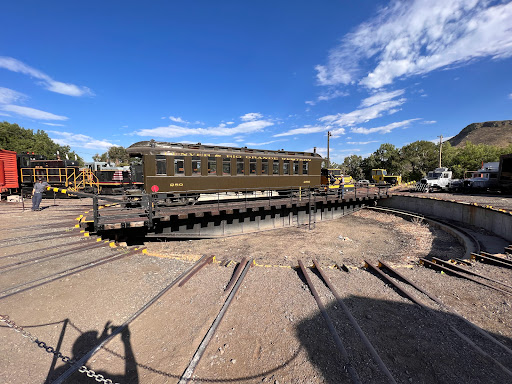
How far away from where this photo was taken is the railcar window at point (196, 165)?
1300 cm

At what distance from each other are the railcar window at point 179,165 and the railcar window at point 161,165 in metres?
0.55

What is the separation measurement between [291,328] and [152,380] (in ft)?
8.06

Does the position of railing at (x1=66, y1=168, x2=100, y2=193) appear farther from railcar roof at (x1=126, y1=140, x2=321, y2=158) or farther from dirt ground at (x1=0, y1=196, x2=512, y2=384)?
dirt ground at (x1=0, y1=196, x2=512, y2=384)

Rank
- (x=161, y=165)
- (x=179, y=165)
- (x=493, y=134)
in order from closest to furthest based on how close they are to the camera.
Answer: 1. (x=161, y=165)
2. (x=179, y=165)
3. (x=493, y=134)

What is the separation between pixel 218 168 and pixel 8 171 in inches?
775

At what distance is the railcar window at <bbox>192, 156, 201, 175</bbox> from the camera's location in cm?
1300

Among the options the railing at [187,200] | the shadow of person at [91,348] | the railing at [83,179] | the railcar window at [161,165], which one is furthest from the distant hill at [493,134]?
the railing at [83,179]

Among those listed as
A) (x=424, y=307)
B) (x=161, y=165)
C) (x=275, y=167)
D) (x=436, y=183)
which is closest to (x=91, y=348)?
(x=424, y=307)

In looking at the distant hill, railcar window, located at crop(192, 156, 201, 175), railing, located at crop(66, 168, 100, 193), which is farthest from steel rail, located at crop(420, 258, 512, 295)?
the distant hill

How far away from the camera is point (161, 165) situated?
12.1 m

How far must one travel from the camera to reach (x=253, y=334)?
4.08 metres

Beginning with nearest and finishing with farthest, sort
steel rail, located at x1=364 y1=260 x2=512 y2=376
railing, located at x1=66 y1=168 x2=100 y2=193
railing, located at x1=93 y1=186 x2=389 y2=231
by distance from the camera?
1. steel rail, located at x1=364 y1=260 x2=512 y2=376
2. railing, located at x1=93 y1=186 x2=389 y2=231
3. railing, located at x1=66 y1=168 x2=100 y2=193

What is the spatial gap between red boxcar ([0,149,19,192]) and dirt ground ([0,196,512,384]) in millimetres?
16780

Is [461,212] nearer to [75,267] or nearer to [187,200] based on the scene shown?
[187,200]
